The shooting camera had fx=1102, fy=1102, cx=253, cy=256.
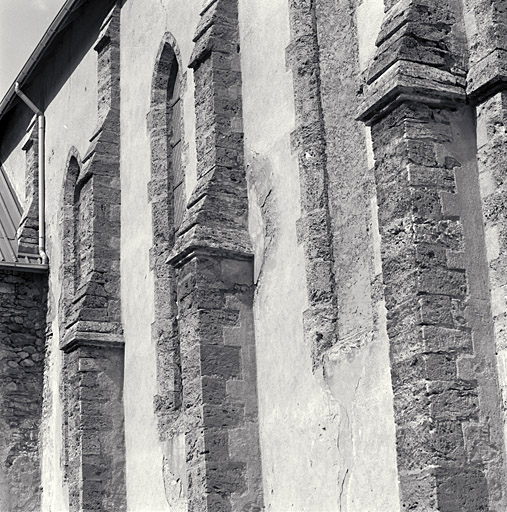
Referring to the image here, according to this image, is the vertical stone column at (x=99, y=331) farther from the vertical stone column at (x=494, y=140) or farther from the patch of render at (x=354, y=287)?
the vertical stone column at (x=494, y=140)

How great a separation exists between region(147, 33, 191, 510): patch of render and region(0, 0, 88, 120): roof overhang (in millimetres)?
3044

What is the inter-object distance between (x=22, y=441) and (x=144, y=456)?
3984 millimetres

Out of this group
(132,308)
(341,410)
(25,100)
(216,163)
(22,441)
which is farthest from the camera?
(25,100)

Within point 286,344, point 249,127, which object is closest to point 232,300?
point 286,344

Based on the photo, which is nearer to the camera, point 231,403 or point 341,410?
point 341,410

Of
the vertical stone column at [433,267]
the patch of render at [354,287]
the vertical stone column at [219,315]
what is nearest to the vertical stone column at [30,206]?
the vertical stone column at [219,315]

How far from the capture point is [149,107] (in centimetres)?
1384

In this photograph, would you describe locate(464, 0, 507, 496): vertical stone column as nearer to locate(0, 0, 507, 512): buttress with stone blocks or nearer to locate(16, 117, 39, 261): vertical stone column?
locate(0, 0, 507, 512): buttress with stone blocks

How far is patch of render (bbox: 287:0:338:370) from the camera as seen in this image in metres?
9.72

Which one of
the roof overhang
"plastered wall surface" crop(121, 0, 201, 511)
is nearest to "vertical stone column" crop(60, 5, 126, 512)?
"plastered wall surface" crop(121, 0, 201, 511)

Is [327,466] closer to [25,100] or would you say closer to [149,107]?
[149,107]

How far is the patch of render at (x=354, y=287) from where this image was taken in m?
8.64

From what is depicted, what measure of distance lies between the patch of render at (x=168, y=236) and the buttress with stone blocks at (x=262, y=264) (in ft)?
0.10

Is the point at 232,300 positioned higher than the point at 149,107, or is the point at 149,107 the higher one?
the point at 149,107
